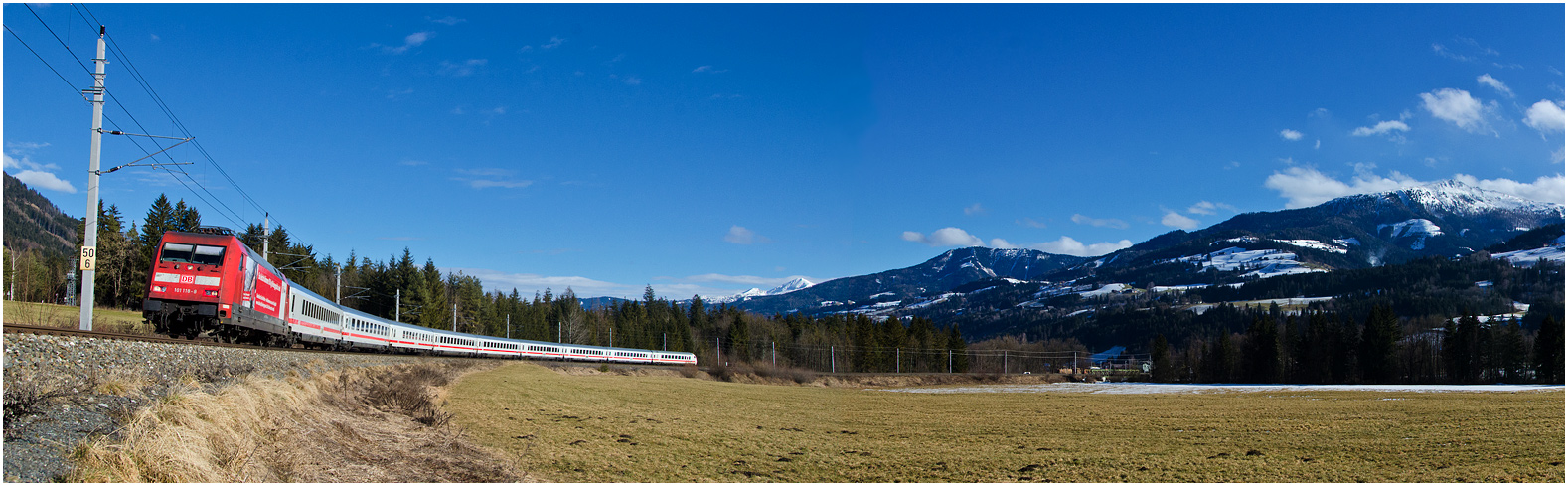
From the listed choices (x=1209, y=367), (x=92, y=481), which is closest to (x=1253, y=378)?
(x=1209, y=367)

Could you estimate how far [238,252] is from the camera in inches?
974

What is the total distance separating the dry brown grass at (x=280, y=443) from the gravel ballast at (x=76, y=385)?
36cm

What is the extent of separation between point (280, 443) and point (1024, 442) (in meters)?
13.5

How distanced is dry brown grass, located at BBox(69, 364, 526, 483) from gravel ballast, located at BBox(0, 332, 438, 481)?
0.36 meters

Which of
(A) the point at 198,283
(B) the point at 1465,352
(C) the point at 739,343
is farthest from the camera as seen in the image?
(C) the point at 739,343

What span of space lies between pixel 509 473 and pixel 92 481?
224 inches

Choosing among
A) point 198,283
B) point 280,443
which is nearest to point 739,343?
point 198,283

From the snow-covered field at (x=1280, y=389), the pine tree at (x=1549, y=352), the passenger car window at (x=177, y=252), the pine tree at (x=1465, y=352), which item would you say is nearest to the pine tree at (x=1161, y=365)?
the pine tree at (x=1465, y=352)

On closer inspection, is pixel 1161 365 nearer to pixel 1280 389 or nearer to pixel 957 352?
pixel 957 352

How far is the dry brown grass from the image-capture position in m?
7.38

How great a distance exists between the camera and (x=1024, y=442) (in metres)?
17.0

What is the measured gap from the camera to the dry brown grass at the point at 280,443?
7379mm

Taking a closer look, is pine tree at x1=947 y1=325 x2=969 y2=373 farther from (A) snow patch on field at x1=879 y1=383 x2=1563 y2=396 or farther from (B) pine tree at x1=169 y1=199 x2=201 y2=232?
(B) pine tree at x1=169 y1=199 x2=201 y2=232

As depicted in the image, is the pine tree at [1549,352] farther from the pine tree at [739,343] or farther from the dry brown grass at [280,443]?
the dry brown grass at [280,443]
